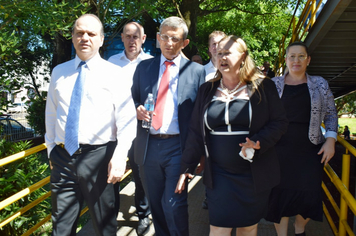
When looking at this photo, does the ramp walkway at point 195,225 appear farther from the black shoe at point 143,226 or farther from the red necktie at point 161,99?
the red necktie at point 161,99

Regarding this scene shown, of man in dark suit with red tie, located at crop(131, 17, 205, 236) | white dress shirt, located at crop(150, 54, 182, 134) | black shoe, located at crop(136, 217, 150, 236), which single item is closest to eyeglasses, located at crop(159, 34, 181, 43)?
man in dark suit with red tie, located at crop(131, 17, 205, 236)

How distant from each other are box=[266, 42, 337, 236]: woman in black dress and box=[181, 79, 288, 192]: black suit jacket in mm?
646

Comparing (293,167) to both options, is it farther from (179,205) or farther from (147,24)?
(147,24)

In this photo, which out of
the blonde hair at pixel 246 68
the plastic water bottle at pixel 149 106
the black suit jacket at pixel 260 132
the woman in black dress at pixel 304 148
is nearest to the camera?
the black suit jacket at pixel 260 132

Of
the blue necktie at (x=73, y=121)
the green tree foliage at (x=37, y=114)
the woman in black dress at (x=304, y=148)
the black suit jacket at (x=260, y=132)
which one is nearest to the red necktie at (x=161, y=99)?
the black suit jacket at (x=260, y=132)

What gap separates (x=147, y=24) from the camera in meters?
11.5

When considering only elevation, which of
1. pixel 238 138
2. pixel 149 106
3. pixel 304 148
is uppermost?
pixel 149 106

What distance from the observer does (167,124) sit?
10.2ft

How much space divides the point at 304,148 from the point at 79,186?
206 cm

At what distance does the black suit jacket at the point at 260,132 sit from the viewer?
8.70ft

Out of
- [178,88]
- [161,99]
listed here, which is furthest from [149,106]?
[178,88]

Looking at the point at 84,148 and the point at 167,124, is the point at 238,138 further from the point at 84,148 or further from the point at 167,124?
the point at 84,148

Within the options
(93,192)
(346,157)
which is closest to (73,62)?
(93,192)

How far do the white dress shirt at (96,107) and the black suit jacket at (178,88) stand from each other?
0.30 meters
